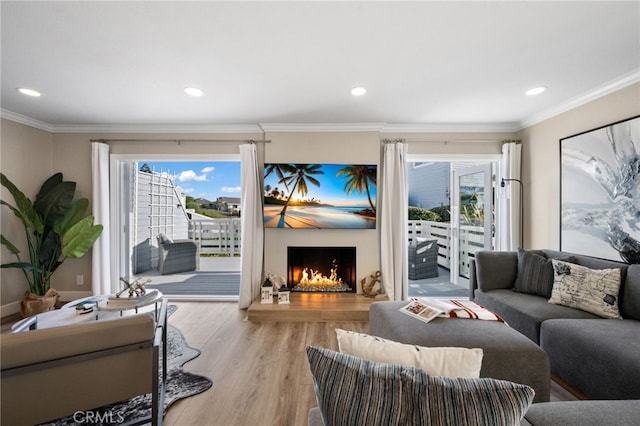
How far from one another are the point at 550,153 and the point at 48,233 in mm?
6207

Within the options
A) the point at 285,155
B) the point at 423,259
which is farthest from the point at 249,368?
the point at 423,259

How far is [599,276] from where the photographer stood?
223 cm

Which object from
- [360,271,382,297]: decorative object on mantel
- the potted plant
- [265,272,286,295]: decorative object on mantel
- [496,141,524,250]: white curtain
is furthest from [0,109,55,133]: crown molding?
[496,141,524,250]: white curtain

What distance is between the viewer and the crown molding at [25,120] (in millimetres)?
3330

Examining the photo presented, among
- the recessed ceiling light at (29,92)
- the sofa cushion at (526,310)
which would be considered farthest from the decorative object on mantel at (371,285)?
the recessed ceiling light at (29,92)

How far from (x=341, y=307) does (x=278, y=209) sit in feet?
4.84

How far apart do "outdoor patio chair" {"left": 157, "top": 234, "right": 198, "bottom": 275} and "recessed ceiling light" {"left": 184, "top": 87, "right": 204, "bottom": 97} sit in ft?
10.5

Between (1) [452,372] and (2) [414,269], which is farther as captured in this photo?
(2) [414,269]

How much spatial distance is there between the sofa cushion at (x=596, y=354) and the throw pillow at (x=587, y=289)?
0.14 meters

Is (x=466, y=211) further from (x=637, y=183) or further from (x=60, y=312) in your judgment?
(x=60, y=312)

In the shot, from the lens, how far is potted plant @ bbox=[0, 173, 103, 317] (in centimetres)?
326

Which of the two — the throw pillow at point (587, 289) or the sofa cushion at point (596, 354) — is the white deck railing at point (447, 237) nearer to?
the throw pillow at point (587, 289)

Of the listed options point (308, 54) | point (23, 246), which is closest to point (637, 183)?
point (308, 54)

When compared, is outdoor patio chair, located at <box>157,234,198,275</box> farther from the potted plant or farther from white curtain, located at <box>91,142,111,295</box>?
the potted plant
